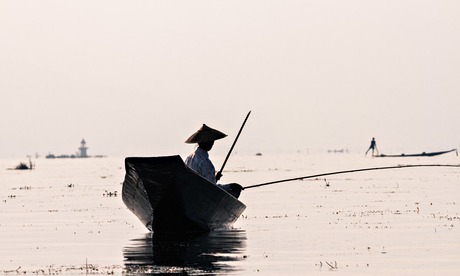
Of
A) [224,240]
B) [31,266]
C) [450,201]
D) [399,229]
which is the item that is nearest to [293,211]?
[450,201]

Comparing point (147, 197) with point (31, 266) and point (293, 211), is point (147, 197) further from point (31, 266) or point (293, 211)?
point (293, 211)

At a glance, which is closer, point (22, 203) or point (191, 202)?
point (191, 202)

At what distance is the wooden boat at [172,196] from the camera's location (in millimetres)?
27375

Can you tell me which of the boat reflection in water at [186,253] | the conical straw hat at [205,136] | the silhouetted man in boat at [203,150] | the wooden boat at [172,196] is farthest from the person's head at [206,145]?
the boat reflection in water at [186,253]

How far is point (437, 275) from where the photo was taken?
20.7m

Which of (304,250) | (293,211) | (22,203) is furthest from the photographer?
(22,203)

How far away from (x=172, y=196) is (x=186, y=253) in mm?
3523

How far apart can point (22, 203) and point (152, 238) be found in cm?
2021

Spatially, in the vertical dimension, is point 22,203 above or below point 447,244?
above

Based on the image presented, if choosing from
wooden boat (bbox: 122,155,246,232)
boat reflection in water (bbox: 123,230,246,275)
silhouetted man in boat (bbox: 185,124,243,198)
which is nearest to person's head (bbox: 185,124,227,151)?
silhouetted man in boat (bbox: 185,124,243,198)

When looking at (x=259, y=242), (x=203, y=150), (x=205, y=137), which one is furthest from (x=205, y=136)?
(x=259, y=242)

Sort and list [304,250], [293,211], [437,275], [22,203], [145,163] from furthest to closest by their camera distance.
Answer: [22,203]
[293,211]
[145,163]
[304,250]
[437,275]

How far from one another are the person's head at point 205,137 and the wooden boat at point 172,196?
117 cm

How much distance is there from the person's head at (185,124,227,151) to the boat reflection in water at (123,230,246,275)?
2.21 metres
